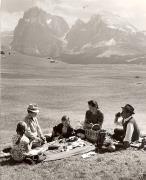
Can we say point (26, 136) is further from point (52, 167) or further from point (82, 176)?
point (82, 176)

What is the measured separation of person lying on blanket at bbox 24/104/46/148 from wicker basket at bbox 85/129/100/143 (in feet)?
4.94

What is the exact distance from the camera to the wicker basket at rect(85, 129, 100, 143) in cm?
1260

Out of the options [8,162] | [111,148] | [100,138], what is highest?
[100,138]

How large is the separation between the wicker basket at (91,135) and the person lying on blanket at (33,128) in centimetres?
151

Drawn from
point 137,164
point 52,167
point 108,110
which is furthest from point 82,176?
point 108,110

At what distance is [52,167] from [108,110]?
589 inches

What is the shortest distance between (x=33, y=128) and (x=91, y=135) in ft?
6.54

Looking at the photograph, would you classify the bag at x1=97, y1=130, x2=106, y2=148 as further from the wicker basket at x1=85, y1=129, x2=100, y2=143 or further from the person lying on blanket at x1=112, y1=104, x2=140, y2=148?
the person lying on blanket at x1=112, y1=104, x2=140, y2=148

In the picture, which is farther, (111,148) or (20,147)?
(111,148)

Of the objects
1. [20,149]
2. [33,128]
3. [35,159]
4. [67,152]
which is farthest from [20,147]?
[67,152]

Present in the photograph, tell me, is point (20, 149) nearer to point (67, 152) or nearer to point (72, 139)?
point (67, 152)

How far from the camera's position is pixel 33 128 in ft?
40.5

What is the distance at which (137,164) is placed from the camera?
10961 millimetres

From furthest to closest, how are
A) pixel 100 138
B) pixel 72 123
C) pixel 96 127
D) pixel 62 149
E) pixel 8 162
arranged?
pixel 72 123 < pixel 96 127 < pixel 100 138 < pixel 62 149 < pixel 8 162
